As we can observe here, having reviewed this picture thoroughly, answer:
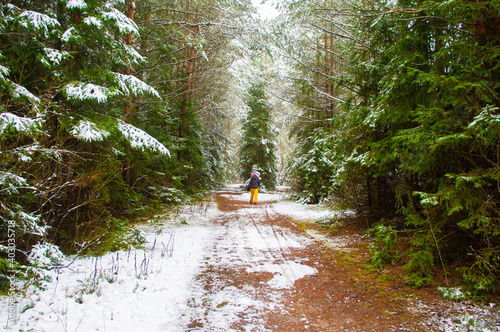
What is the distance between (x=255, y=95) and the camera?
2206 centimetres

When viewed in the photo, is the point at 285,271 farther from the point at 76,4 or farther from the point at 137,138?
the point at 76,4

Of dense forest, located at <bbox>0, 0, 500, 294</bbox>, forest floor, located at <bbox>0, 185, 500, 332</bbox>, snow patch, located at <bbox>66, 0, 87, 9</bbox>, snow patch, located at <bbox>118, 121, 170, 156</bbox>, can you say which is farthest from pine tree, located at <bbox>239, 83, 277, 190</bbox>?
snow patch, located at <bbox>66, 0, 87, 9</bbox>

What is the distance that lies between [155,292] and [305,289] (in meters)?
2.36

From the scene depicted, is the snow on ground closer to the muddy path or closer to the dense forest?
A: the muddy path

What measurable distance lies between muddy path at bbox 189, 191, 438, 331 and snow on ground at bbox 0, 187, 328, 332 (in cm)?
3

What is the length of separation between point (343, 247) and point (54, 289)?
18.8 feet

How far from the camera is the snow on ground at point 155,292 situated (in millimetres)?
3062

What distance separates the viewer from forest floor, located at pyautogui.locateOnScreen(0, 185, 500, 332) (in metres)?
3.06

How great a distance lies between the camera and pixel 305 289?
4.10m

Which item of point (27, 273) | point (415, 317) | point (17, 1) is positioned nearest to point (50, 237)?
point (27, 273)

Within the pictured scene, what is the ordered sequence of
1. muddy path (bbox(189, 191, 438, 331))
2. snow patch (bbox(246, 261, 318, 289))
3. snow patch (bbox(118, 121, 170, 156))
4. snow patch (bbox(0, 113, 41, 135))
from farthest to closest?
snow patch (bbox(118, 121, 170, 156)), snow patch (bbox(246, 261, 318, 289)), snow patch (bbox(0, 113, 41, 135)), muddy path (bbox(189, 191, 438, 331))

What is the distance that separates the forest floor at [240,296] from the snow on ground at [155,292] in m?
0.01

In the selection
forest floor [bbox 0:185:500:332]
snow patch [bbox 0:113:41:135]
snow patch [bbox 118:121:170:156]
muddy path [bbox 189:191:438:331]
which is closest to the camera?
forest floor [bbox 0:185:500:332]

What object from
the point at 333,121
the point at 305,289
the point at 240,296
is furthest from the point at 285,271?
the point at 333,121
